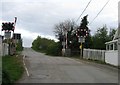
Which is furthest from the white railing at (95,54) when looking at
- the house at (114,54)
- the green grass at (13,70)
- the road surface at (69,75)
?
the green grass at (13,70)

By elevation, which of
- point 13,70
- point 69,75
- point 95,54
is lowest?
point 69,75

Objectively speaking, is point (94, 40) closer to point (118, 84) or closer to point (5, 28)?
point (5, 28)

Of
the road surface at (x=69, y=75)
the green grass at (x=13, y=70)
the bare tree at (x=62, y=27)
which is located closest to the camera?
the road surface at (x=69, y=75)

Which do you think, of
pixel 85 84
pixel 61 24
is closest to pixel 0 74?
pixel 85 84

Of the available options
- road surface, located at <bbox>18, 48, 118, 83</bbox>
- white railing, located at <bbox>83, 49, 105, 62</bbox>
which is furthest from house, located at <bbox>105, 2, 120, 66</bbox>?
road surface, located at <bbox>18, 48, 118, 83</bbox>

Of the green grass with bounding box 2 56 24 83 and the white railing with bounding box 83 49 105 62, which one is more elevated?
the white railing with bounding box 83 49 105 62

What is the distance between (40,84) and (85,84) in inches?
82.2

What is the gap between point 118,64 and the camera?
104 ft

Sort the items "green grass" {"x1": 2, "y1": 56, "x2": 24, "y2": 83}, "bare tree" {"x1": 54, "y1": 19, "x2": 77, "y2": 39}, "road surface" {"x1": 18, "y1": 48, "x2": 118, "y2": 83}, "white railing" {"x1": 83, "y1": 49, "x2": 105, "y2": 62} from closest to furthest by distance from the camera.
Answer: "road surface" {"x1": 18, "y1": 48, "x2": 118, "y2": 83} → "green grass" {"x1": 2, "y1": 56, "x2": 24, "y2": 83} → "white railing" {"x1": 83, "y1": 49, "x2": 105, "y2": 62} → "bare tree" {"x1": 54, "y1": 19, "x2": 77, "y2": 39}

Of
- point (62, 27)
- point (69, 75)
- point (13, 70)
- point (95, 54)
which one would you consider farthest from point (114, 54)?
point (62, 27)

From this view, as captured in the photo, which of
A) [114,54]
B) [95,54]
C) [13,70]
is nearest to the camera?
[13,70]

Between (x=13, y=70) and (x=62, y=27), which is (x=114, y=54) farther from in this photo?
(x=62, y=27)

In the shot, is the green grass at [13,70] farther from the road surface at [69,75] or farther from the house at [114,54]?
the house at [114,54]

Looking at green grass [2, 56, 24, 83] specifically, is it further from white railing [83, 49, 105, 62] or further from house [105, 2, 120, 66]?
white railing [83, 49, 105, 62]
